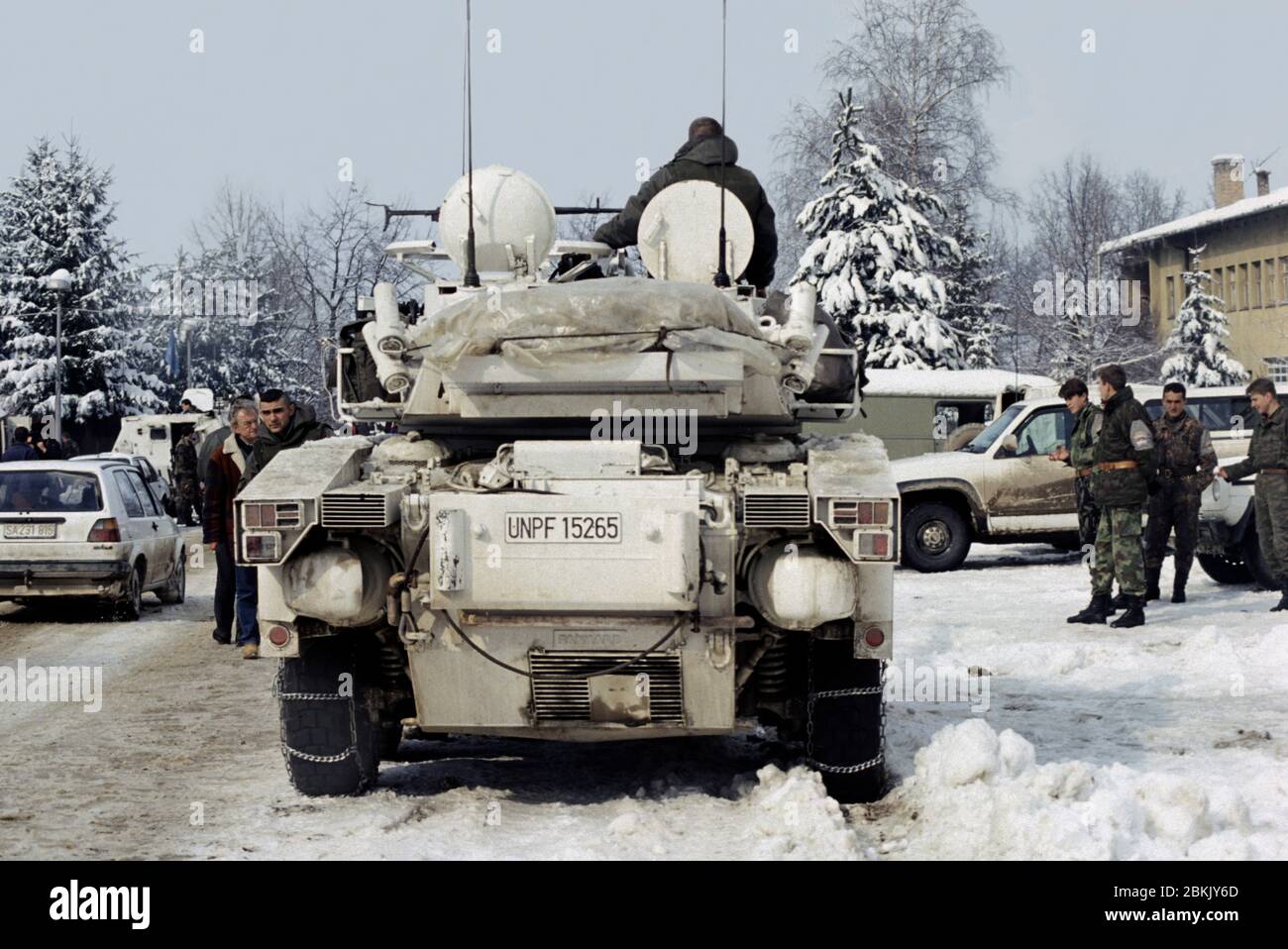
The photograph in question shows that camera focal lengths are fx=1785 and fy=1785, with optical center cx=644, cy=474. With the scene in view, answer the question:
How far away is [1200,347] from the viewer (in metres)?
47.0

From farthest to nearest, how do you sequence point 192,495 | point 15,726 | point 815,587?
point 192,495
point 15,726
point 815,587

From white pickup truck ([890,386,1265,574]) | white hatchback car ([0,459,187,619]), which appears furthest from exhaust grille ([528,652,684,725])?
white pickup truck ([890,386,1265,574])

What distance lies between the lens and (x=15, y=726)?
994cm

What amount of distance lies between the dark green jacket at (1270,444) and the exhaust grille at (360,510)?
8.90 meters

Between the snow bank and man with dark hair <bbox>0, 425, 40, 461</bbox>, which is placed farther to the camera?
man with dark hair <bbox>0, 425, 40, 461</bbox>

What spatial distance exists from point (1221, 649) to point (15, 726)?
7435mm

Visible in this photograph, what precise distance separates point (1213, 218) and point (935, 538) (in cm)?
3532

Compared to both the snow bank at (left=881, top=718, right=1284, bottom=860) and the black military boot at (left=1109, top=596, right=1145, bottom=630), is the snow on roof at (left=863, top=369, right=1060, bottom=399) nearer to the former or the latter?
the black military boot at (left=1109, top=596, right=1145, bottom=630)

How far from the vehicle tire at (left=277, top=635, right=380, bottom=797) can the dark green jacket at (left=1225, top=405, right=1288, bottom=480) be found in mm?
8704

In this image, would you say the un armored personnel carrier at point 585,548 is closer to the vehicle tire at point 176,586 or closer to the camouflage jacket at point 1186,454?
the camouflage jacket at point 1186,454

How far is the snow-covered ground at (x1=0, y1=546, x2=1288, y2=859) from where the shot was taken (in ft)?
21.6

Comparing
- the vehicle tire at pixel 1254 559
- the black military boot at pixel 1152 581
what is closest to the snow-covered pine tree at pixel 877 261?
the vehicle tire at pixel 1254 559
